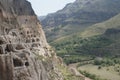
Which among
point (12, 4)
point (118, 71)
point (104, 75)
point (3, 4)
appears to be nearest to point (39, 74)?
point (3, 4)

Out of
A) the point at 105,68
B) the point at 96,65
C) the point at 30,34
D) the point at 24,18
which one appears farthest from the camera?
the point at 96,65

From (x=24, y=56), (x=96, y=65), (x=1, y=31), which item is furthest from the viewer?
(x=96, y=65)

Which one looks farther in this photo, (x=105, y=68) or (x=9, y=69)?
(x=105, y=68)

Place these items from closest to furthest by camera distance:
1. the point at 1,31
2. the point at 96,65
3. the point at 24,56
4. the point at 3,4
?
the point at 24,56 < the point at 1,31 < the point at 3,4 < the point at 96,65

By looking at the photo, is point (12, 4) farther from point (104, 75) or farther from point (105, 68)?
point (105, 68)

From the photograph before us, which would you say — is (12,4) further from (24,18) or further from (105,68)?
(105,68)

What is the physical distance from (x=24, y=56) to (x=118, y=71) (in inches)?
5163

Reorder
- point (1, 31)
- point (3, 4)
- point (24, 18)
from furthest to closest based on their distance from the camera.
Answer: point (24, 18) < point (3, 4) < point (1, 31)

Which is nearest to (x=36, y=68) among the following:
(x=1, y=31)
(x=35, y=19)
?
(x=1, y=31)

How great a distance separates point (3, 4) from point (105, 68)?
98.8 metres

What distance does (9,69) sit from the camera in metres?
34.8

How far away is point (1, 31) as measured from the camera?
7600 centimetres

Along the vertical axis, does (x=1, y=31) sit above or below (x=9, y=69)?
above

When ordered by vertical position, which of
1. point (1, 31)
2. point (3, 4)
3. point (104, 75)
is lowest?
point (104, 75)
